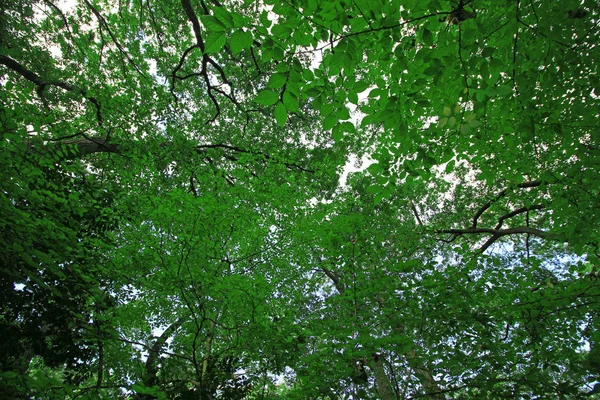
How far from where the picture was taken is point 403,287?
3.02m

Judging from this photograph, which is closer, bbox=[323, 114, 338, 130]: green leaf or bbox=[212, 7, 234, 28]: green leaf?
bbox=[212, 7, 234, 28]: green leaf

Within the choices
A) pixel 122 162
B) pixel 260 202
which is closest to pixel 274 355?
pixel 260 202

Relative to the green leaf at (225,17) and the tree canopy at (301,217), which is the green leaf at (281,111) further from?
the green leaf at (225,17)

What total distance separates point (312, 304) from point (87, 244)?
8.15 meters

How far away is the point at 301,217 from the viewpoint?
275 inches

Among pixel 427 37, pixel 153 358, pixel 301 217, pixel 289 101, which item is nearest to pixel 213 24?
pixel 289 101

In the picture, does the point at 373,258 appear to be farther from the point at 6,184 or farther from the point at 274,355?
the point at 6,184

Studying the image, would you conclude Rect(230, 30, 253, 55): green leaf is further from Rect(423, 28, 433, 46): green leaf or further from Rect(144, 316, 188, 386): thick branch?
Rect(144, 316, 188, 386): thick branch

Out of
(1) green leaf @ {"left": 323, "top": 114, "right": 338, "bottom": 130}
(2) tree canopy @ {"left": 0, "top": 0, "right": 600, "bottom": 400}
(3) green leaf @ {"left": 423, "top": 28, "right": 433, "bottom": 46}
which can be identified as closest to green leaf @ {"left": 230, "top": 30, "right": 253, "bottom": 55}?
(2) tree canopy @ {"left": 0, "top": 0, "right": 600, "bottom": 400}

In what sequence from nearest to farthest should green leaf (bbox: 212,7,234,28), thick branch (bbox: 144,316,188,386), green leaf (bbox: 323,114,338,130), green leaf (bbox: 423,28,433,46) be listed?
green leaf (bbox: 212,7,234,28)
green leaf (bbox: 423,28,433,46)
green leaf (bbox: 323,114,338,130)
thick branch (bbox: 144,316,188,386)

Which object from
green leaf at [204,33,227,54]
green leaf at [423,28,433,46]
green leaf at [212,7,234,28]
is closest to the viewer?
green leaf at [212,7,234,28]

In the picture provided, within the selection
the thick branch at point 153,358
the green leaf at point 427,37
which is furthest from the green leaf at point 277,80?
the thick branch at point 153,358

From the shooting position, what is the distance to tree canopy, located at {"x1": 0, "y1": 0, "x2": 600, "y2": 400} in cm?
196

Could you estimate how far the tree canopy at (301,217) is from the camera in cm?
196
